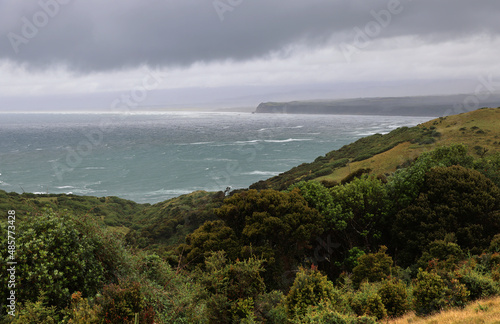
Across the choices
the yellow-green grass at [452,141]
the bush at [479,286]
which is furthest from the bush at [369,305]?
the yellow-green grass at [452,141]

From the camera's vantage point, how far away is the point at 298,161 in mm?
94250

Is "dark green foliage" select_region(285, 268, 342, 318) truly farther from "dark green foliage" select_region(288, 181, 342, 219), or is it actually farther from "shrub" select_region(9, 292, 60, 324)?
"dark green foliage" select_region(288, 181, 342, 219)

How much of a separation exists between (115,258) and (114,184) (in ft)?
237

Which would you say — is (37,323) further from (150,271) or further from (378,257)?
(378,257)

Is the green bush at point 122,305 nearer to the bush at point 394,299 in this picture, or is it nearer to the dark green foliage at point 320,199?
the bush at point 394,299

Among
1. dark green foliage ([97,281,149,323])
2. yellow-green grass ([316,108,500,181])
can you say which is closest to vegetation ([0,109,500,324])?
dark green foliage ([97,281,149,323])

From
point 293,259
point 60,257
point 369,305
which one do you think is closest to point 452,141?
point 293,259

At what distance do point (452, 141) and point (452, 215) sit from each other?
40630 millimetres

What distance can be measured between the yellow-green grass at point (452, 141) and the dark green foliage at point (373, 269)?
28960 millimetres

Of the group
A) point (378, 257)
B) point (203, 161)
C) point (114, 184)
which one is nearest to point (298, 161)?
point (203, 161)

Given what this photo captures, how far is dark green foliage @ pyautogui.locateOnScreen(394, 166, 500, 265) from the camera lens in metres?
19.2

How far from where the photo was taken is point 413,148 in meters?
52.5

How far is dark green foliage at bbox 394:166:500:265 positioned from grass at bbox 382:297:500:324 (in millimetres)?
8967

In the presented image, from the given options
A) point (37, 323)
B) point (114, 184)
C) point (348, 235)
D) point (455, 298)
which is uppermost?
point (37, 323)
